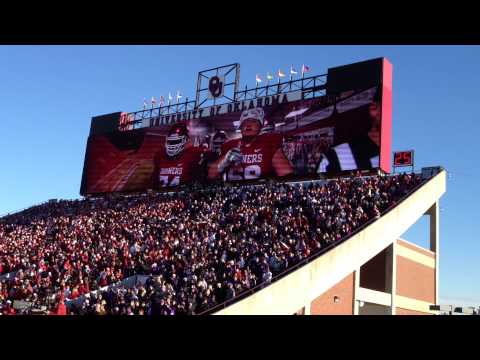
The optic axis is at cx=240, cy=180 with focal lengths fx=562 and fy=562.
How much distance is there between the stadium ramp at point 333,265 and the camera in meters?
17.3

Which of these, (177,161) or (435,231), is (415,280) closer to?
(435,231)

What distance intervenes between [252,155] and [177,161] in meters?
7.30

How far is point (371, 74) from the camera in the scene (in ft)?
104

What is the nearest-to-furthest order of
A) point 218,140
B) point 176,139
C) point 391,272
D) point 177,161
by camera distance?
point 391,272 → point 218,140 → point 177,161 → point 176,139

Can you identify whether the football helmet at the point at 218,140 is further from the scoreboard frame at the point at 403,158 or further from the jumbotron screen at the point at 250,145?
the scoreboard frame at the point at 403,158

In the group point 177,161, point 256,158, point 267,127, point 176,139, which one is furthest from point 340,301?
point 176,139

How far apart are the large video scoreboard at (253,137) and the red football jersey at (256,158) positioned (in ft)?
0.20

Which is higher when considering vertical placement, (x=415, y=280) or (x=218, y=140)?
(x=218, y=140)

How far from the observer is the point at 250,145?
3597cm

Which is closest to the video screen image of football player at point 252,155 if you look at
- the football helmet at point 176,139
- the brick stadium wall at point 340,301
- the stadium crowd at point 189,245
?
the stadium crowd at point 189,245
